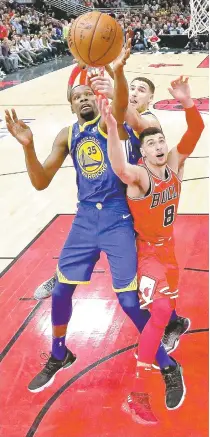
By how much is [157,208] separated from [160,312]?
59cm

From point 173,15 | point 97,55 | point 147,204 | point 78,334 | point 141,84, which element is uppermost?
point 97,55

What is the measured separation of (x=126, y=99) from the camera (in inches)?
117

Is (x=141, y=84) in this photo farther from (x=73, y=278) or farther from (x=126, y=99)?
(x=73, y=278)

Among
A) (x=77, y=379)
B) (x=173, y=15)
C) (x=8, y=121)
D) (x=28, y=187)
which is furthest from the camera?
(x=173, y=15)

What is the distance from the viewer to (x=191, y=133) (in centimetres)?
326

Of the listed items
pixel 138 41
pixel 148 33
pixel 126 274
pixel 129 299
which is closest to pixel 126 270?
pixel 126 274

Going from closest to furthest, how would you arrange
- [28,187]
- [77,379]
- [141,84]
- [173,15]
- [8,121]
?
[8,121]
[77,379]
[141,84]
[28,187]
[173,15]

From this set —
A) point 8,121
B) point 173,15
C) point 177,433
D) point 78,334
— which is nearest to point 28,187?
Answer: point 78,334

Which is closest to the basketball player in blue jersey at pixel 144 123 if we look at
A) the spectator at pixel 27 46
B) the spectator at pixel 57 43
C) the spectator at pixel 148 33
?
the spectator at pixel 27 46

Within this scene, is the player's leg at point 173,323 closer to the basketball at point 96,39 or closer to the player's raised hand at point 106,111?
the player's raised hand at point 106,111

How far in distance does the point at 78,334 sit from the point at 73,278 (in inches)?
34.4

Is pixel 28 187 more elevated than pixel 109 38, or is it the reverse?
pixel 109 38

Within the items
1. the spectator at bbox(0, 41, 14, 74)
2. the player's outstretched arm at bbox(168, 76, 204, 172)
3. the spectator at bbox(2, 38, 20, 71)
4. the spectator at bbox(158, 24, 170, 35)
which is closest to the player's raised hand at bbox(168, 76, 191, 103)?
the player's outstretched arm at bbox(168, 76, 204, 172)

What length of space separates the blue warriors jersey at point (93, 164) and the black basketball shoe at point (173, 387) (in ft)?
3.41
